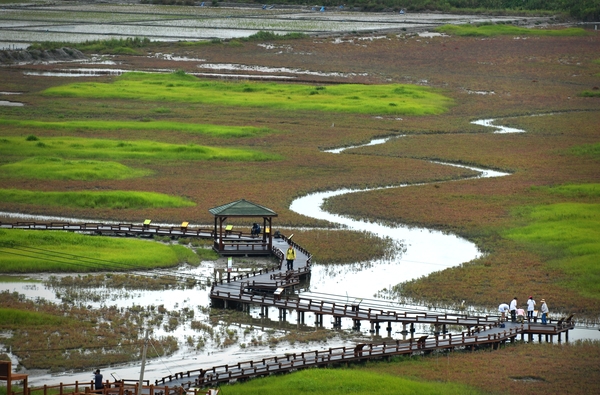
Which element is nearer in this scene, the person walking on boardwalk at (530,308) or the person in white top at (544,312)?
the person in white top at (544,312)

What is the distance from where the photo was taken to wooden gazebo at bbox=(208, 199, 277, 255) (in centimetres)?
6072

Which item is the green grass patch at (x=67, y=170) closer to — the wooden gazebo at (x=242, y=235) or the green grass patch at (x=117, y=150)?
the green grass patch at (x=117, y=150)

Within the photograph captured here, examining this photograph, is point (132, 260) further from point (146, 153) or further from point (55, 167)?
point (146, 153)

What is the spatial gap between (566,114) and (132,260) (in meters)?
71.5

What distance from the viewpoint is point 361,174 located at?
280 feet

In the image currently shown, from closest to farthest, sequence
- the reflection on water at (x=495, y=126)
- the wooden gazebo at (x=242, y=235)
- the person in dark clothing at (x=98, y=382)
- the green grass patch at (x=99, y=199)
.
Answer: the person in dark clothing at (x=98, y=382), the wooden gazebo at (x=242, y=235), the green grass patch at (x=99, y=199), the reflection on water at (x=495, y=126)

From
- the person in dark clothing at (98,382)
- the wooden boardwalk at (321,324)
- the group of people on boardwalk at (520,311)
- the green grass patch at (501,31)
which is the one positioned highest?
the green grass patch at (501,31)

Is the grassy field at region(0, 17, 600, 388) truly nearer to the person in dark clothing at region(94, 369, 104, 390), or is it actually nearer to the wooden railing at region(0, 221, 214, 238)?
the wooden railing at region(0, 221, 214, 238)

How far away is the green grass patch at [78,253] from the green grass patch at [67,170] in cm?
1880

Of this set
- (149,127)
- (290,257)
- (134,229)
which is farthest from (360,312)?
(149,127)

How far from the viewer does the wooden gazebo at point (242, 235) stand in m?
60.7

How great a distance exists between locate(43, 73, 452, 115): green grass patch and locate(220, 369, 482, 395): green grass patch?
77425 mm

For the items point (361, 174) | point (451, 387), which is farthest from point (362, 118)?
point (451, 387)

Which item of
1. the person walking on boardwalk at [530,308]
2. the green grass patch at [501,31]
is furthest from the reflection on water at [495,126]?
the green grass patch at [501,31]
